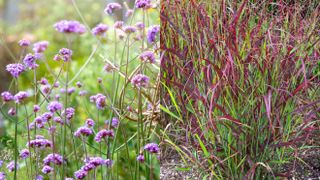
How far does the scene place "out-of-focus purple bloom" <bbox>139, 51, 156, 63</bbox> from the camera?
6.00ft

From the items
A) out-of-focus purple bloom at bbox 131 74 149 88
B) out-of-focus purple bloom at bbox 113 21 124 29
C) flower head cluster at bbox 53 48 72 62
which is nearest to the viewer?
flower head cluster at bbox 53 48 72 62

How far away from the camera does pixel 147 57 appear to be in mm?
1822

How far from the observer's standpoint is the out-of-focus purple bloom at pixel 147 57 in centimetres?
183

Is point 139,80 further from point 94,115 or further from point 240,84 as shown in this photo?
point 94,115

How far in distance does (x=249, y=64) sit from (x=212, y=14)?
279 millimetres

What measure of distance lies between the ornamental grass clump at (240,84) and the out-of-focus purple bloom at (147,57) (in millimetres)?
69

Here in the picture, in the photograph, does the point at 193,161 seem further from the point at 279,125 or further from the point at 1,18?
the point at 1,18

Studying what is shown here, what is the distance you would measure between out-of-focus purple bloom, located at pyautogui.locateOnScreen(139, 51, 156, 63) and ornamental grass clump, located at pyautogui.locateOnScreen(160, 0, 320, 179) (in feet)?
0.23

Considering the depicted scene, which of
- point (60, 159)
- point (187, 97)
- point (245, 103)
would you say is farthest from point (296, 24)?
point (60, 159)

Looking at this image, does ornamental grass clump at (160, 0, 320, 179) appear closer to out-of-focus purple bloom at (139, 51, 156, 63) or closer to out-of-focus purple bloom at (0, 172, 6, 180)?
out-of-focus purple bloom at (139, 51, 156, 63)

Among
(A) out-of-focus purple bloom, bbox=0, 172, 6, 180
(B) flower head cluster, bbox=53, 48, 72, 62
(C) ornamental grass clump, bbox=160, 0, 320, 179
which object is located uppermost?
(B) flower head cluster, bbox=53, 48, 72, 62

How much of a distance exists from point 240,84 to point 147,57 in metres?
0.37

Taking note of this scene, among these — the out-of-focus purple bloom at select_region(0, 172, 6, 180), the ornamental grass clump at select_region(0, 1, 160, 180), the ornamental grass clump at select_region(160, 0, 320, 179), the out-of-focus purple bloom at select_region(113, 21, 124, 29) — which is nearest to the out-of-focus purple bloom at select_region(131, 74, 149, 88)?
the ornamental grass clump at select_region(0, 1, 160, 180)

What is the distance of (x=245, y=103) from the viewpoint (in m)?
1.76
